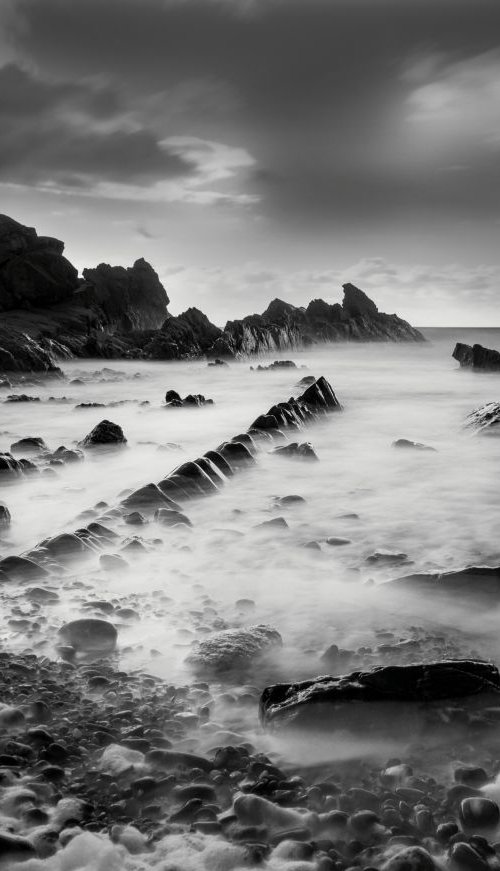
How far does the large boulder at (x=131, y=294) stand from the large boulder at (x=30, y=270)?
993 centimetres

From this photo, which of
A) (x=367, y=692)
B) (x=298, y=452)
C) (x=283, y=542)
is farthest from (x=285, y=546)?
(x=298, y=452)

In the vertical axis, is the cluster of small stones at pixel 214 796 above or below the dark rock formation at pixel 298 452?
below

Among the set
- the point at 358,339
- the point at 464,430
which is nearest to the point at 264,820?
the point at 464,430

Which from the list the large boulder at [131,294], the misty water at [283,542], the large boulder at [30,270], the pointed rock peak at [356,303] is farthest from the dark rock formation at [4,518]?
the pointed rock peak at [356,303]

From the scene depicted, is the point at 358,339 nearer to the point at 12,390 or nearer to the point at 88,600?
the point at 12,390

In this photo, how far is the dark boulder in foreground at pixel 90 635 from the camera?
2.54 meters

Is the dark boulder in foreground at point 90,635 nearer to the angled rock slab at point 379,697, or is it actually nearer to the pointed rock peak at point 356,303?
the angled rock slab at point 379,697

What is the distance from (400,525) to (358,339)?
6306 centimetres

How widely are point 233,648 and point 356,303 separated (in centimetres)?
7023

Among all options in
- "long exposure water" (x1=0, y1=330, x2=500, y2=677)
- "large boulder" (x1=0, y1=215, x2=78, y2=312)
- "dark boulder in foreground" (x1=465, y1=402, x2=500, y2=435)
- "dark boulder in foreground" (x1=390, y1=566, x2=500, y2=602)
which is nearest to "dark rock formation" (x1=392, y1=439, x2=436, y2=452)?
"long exposure water" (x1=0, y1=330, x2=500, y2=677)

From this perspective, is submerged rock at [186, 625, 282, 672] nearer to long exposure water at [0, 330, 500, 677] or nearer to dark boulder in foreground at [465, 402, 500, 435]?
long exposure water at [0, 330, 500, 677]

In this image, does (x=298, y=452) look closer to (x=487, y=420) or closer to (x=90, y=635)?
(x=487, y=420)

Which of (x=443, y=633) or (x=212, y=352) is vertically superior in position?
(x=212, y=352)

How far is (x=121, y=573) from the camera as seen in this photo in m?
3.38
